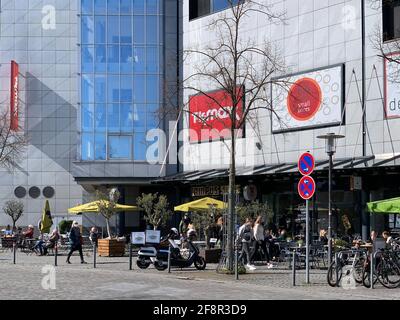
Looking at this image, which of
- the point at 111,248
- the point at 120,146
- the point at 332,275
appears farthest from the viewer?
the point at 120,146

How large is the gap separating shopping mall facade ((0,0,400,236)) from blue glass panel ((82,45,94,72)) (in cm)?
7

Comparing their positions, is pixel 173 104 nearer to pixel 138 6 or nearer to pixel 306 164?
pixel 306 164

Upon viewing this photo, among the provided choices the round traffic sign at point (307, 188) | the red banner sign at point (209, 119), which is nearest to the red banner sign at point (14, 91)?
the red banner sign at point (209, 119)

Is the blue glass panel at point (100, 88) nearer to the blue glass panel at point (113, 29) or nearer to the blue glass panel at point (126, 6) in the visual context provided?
the blue glass panel at point (113, 29)

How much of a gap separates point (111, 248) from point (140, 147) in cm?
1747

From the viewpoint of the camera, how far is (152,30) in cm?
5050

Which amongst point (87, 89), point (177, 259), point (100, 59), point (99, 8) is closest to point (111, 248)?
point (177, 259)

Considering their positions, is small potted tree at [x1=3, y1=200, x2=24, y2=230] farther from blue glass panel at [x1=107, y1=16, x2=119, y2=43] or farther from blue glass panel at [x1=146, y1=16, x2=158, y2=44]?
blue glass panel at [x1=146, y1=16, x2=158, y2=44]

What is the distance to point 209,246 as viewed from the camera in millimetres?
30531

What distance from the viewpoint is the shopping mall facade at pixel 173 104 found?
34.8 meters

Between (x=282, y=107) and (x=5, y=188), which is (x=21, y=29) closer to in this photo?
(x=5, y=188)

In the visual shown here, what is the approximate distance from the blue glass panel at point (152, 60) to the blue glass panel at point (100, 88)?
3.04 metres
